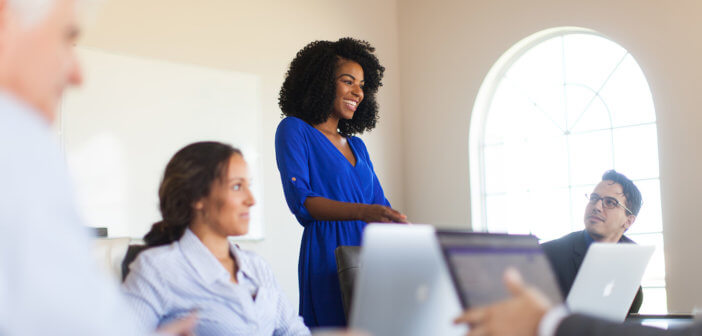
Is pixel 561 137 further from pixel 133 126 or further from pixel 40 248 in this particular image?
pixel 40 248

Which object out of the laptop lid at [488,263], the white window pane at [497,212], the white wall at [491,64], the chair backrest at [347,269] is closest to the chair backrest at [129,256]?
the chair backrest at [347,269]

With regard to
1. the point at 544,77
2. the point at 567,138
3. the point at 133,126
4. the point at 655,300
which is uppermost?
the point at 544,77

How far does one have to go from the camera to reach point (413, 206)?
6.55m

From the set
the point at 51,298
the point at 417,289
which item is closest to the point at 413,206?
the point at 417,289

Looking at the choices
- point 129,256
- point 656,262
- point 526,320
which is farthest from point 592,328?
point 656,262

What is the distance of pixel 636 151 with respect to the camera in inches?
204

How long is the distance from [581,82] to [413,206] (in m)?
1.78

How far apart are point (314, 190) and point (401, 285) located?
1.49 metres

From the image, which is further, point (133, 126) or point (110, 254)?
point (133, 126)

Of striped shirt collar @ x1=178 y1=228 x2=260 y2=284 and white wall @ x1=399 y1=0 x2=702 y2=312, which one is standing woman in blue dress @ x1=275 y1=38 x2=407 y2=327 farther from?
white wall @ x1=399 y1=0 x2=702 y2=312

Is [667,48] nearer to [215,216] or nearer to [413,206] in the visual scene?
[413,206]

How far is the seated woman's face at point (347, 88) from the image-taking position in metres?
2.81

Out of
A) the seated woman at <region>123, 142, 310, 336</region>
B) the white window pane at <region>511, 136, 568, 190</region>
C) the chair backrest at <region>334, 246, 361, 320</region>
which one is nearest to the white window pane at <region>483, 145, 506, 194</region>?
the white window pane at <region>511, 136, 568, 190</region>

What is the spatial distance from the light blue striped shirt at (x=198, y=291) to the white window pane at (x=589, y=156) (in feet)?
13.6
